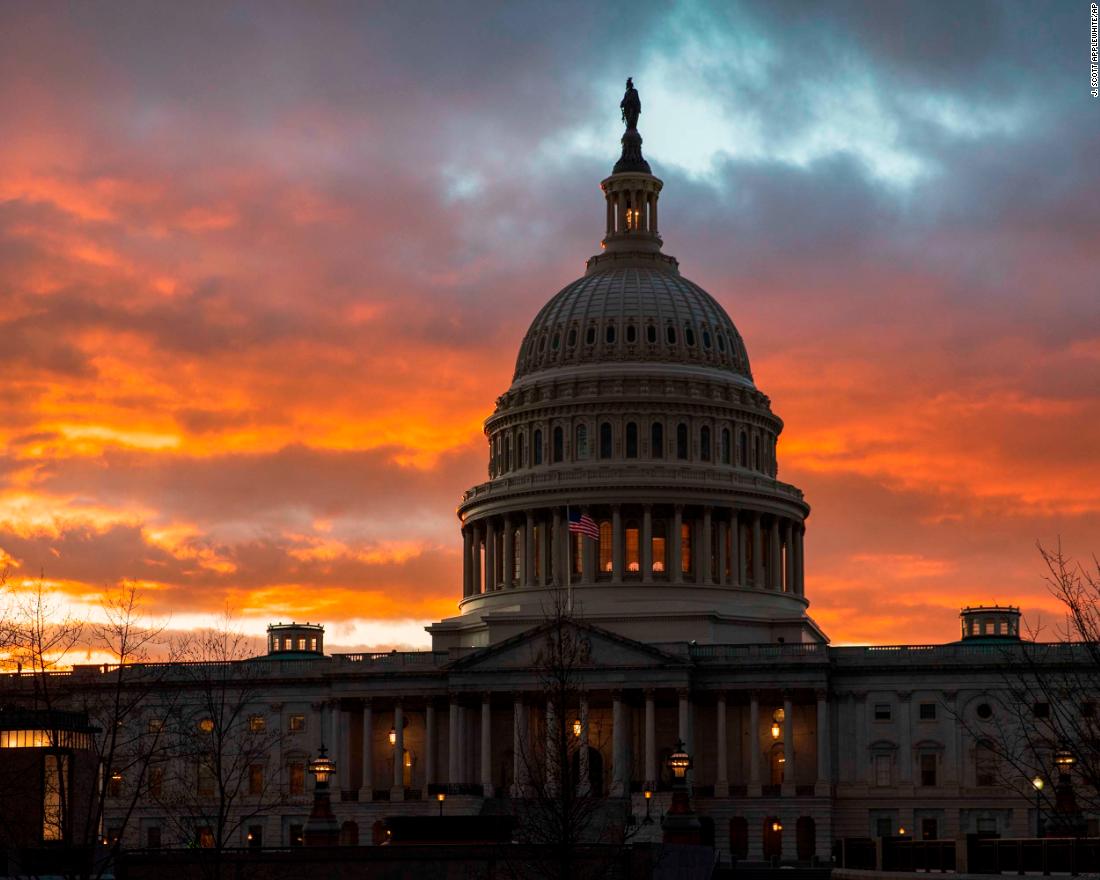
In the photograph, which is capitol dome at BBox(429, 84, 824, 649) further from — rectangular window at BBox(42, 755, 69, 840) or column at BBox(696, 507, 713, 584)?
rectangular window at BBox(42, 755, 69, 840)

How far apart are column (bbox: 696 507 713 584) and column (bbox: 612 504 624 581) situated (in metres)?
5.63

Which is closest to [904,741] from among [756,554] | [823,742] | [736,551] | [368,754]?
[823,742]

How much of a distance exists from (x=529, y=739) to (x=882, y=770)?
2341 cm

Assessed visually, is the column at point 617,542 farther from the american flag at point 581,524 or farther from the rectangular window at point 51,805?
the rectangular window at point 51,805

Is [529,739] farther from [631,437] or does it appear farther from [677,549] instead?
[631,437]

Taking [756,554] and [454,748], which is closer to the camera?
[454,748]

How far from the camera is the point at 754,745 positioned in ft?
498

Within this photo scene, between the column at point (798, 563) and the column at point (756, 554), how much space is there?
174 inches

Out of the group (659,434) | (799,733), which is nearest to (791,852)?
(799,733)

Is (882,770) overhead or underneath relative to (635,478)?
underneath

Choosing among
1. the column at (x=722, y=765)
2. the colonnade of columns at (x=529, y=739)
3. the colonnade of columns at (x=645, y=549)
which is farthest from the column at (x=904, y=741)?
the colonnade of columns at (x=645, y=549)

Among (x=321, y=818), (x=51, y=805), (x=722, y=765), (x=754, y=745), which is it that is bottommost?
(x=321, y=818)

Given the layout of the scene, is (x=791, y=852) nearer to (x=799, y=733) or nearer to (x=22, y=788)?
(x=799, y=733)

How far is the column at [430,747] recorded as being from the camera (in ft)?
517
